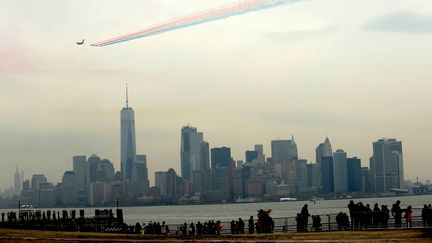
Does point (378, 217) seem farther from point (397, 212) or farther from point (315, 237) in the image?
point (315, 237)

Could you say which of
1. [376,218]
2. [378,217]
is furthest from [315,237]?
[376,218]

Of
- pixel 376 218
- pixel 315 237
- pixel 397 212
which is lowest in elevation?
pixel 315 237

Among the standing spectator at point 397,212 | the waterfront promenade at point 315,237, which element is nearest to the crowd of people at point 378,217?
the standing spectator at point 397,212

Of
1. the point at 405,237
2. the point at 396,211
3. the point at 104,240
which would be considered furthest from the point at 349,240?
the point at 104,240

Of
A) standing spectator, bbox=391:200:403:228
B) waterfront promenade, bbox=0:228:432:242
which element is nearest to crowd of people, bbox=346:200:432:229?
standing spectator, bbox=391:200:403:228

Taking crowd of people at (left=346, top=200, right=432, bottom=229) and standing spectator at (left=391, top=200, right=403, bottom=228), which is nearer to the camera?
crowd of people at (left=346, top=200, right=432, bottom=229)

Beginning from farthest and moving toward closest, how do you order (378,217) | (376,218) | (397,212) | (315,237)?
(376,218)
(378,217)
(397,212)
(315,237)

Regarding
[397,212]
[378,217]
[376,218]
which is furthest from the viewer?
[376,218]

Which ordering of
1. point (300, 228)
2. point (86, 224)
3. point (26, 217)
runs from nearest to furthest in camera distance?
point (300, 228)
point (86, 224)
point (26, 217)

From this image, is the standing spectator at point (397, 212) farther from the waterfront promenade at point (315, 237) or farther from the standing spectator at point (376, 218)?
the waterfront promenade at point (315, 237)

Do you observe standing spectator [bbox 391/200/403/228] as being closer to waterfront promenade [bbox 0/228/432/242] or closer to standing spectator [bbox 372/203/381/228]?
standing spectator [bbox 372/203/381/228]

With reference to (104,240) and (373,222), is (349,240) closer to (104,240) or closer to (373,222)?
(373,222)
